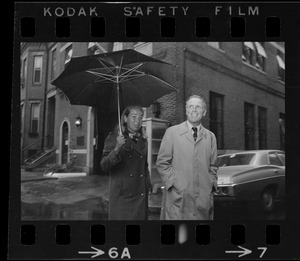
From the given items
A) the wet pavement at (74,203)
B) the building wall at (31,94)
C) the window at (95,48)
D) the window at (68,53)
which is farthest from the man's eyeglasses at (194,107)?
the building wall at (31,94)

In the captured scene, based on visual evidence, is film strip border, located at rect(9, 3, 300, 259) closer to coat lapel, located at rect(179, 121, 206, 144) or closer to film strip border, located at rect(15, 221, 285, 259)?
film strip border, located at rect(15, 221, 285, 259)

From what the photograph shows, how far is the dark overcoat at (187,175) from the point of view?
19.3 feet

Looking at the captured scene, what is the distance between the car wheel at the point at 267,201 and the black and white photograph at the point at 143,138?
0.06ft

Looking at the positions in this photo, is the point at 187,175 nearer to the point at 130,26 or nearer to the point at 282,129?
the point at 282,129

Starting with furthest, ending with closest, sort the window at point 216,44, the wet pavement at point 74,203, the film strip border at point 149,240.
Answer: the window at point 216,44 < the wet pavement at point 74,203 < the film strip border at point 149,240

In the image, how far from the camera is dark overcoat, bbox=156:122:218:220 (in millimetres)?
5875

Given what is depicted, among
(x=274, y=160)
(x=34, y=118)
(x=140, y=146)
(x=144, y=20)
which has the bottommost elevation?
(x=274, y=160)

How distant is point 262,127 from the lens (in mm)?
6203

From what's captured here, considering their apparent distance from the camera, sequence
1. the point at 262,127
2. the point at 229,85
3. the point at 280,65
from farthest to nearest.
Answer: the point at 229,85 → the point at 262,127 → the point at 280,65

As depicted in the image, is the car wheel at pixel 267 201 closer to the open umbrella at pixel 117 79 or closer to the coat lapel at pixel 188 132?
the coat lapel at pixel 188 132

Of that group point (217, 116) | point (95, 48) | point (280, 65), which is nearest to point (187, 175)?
point (217, 116)

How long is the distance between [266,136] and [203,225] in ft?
6.13

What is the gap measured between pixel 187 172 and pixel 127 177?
3.35 ft

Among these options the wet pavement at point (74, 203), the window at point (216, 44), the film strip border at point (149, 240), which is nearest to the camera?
the film strip border at point (149, 240)
